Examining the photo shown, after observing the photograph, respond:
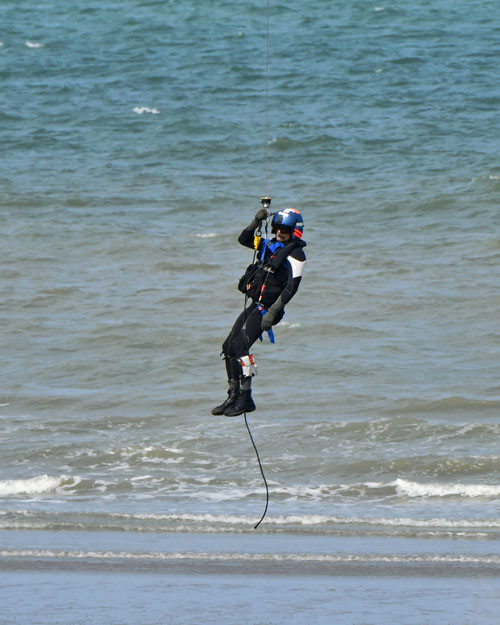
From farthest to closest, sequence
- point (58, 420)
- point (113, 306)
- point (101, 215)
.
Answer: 1. point (101, 215)
2. point (113, 306)
3. point (58, 420)

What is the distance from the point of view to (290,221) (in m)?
11.9

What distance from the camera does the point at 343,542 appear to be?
12844mm

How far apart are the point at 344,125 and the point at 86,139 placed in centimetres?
961

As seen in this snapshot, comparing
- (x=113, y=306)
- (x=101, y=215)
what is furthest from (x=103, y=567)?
(x=101, y=215)

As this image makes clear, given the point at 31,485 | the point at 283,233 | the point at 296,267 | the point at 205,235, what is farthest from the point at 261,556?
the point at 205,235

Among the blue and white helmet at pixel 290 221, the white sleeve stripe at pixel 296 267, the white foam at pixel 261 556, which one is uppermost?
the blue and white helmet at pixel 290 221

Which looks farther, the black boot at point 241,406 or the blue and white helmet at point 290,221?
the black boot at point 241,406

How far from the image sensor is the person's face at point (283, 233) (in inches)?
473

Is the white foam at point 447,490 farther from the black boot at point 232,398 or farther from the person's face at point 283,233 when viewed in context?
the person's face at point 283,233

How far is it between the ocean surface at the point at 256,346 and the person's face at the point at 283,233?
2.03 m

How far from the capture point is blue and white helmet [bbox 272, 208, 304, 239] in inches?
468

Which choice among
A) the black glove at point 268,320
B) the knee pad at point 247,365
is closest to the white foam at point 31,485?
the knee pad at point 247,365

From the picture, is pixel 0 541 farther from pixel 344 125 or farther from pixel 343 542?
pixel 344 125

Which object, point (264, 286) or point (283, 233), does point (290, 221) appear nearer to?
point (283, 233)
